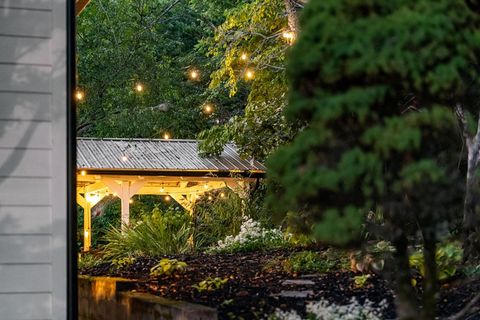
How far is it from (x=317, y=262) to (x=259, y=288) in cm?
116

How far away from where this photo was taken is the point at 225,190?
10.4m

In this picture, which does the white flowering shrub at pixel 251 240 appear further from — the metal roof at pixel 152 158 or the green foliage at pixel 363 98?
the green foliage at pixel 363 98

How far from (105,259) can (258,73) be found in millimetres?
3637

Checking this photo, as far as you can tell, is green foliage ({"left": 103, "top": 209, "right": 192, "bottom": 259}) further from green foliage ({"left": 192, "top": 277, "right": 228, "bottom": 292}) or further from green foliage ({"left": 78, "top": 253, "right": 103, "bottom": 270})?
green foliage ({"left": 192, "top": 277, "right": 228, "bottom": 292})

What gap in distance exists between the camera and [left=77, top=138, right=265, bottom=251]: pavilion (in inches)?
484

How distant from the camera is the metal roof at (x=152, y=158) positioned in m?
12.3

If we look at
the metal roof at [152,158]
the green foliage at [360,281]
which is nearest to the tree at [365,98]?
the green foliage at [360,281]

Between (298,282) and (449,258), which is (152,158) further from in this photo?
(449,258)

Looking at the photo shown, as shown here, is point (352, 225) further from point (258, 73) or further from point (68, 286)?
point (258, 73)

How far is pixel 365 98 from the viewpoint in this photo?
2.47 m

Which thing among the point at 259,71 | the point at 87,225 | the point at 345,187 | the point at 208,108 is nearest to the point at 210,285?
the point at 345,187

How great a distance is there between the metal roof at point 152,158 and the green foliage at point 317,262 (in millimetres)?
5146

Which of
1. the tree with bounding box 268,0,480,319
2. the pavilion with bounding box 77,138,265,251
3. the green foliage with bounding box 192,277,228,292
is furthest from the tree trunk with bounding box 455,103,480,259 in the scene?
the pavilion with bounding box 77,138,265,251

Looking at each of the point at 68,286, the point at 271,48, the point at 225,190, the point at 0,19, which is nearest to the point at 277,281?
the point at 68,286
